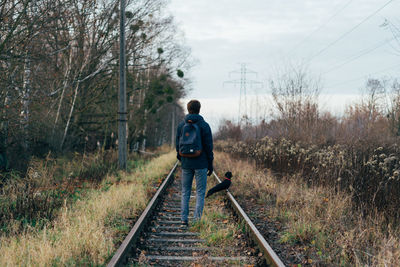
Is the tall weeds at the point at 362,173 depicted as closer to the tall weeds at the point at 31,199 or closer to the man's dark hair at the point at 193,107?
the man's dark hair at the point at 193,107

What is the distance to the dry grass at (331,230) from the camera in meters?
4.70

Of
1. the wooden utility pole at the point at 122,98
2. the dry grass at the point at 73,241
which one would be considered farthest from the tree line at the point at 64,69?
the dry grass at the point at 73,241

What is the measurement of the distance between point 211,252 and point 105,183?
7.07 meters

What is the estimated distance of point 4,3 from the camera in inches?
329

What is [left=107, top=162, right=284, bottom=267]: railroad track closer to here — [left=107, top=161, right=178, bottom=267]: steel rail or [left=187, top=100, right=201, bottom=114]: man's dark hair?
[left=107, top=161, right=178, bottom=267]: steel rail

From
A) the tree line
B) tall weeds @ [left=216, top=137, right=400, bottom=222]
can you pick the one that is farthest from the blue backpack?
the tree line

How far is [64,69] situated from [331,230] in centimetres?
1659

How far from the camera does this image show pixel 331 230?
5.79m

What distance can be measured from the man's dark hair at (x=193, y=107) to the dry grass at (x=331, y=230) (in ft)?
8.41

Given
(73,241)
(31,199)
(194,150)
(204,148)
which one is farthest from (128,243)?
(31,199)

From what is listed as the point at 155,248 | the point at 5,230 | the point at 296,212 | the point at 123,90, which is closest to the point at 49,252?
the point at 155,248

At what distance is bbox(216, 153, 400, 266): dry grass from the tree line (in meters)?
7.12

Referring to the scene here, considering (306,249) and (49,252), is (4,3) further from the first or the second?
(306,249)

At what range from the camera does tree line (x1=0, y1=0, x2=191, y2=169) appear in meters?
9.52
